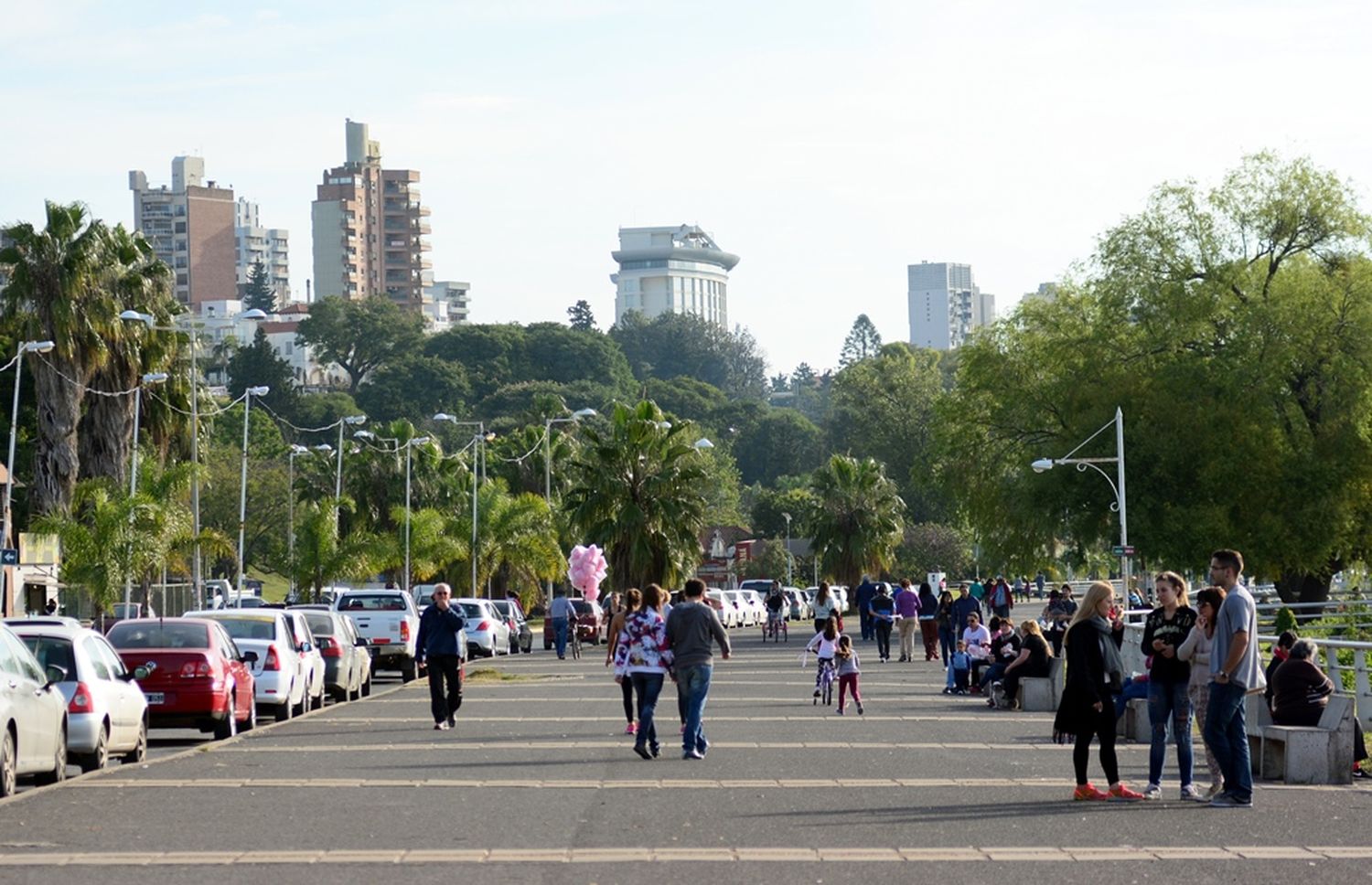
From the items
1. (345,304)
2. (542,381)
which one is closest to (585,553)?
(542,381)

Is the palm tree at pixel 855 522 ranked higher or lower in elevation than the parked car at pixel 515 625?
higher

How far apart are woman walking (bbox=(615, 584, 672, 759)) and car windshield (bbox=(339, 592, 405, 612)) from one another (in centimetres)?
1831

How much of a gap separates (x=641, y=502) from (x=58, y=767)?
45.0 m

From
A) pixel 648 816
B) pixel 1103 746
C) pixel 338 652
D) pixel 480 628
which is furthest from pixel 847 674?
pixel 480 628

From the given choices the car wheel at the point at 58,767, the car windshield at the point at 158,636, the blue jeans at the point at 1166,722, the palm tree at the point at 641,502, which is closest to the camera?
the blue jeans at the point at 1166,722

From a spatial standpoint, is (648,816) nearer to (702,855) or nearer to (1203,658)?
(702,855)

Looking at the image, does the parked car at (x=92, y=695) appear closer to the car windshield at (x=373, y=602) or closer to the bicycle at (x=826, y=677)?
the bicycle at (x=826, y=677)

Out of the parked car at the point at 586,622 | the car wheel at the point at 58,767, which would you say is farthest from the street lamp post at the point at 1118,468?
the car wheel at the point at 58,767

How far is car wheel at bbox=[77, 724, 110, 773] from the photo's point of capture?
1800 cm

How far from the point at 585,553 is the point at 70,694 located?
37.9 m

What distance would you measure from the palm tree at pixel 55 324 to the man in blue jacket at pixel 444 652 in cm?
3282

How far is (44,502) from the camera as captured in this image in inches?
2133

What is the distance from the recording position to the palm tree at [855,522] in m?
89.6

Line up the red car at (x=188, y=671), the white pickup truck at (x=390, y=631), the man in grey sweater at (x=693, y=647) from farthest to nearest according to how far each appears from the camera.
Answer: the white pickup truck at (x=390, y=631), the red car at (x=188, y=671), the man in grey sweater at (x=693, y=647)
